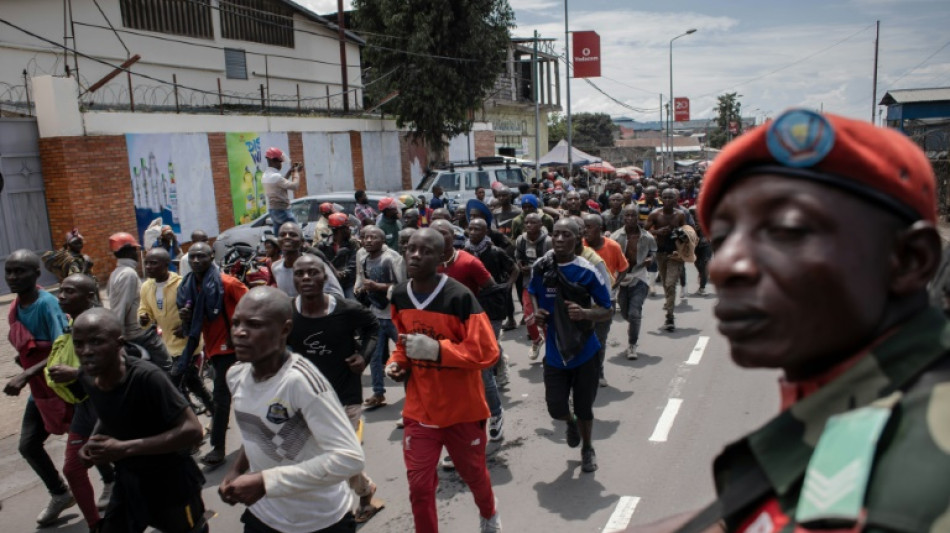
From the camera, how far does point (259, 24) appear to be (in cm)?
2370

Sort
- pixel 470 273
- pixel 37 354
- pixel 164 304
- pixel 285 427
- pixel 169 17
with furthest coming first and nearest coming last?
pixel 169 17 → pixel 164 304 → pixel 470 273 → pixel 37 354 → pixel 285 427

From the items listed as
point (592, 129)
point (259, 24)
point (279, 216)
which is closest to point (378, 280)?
point (279, 216)

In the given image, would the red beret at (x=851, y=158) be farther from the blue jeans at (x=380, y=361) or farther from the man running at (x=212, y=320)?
the blue jeans at (x=380, y=361)

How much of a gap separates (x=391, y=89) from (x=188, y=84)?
6547mm

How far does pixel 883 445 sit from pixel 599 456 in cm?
525

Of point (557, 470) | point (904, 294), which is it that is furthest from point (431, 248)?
point (904, 294)

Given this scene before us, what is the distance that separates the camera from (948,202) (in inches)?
826

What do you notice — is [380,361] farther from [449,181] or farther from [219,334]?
[449,181]

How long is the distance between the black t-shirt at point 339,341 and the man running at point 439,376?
552mm

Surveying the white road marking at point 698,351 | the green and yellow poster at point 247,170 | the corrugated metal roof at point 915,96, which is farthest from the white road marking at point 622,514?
the corrugated metal roof at point 915,96

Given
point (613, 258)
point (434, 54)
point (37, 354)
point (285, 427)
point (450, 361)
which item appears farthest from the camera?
point (434, 54)

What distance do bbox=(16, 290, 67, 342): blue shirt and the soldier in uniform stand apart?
5.25 metres

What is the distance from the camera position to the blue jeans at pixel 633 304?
28.6 feet

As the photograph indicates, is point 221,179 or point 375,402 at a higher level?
point 221,179
